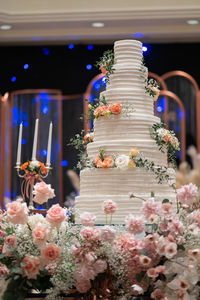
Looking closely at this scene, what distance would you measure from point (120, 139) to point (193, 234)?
3.95 feet

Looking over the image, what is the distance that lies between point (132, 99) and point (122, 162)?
49cm

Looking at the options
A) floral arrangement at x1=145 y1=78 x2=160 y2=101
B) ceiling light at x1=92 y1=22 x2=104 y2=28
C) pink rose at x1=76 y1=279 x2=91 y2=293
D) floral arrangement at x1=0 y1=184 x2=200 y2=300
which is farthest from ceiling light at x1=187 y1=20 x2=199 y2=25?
pink rose at x1=76 y1=279 x2=91 y2=293

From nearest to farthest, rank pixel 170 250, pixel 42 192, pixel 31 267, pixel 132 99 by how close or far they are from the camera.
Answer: pixel 170 250
pixel 31 267
pixel 42 192
pixel 132 99

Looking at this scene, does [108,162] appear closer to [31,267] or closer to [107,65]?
[107,65]

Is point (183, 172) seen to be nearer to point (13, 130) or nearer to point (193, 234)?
point (193, 234)

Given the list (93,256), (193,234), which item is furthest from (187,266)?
(93,256)

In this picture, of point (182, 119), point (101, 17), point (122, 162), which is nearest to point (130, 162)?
point (122, 162)

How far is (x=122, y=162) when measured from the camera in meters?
3.65

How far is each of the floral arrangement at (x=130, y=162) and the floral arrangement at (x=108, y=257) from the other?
828mm

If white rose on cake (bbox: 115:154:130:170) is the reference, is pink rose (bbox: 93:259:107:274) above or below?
below

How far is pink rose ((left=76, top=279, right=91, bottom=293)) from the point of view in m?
2.78

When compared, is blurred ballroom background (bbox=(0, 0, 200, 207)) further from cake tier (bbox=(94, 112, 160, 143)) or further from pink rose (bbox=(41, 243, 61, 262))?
pink rose (bbox=(41, 243, 61, 262))

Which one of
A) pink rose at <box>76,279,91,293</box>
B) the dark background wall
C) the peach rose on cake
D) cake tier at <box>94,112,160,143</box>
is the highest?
the dark background wall

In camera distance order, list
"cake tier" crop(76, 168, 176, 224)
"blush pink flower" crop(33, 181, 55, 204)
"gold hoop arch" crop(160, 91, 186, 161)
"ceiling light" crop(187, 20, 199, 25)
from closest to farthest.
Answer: "blush pink flower" crop(33, 181, 55, 204) → "cake tier" crop(76, 168, 176, 224) → "ceiling light" crop(187, 20, 199, 25) → "gold hoop arch" crop(160, 91, 186, 161)
